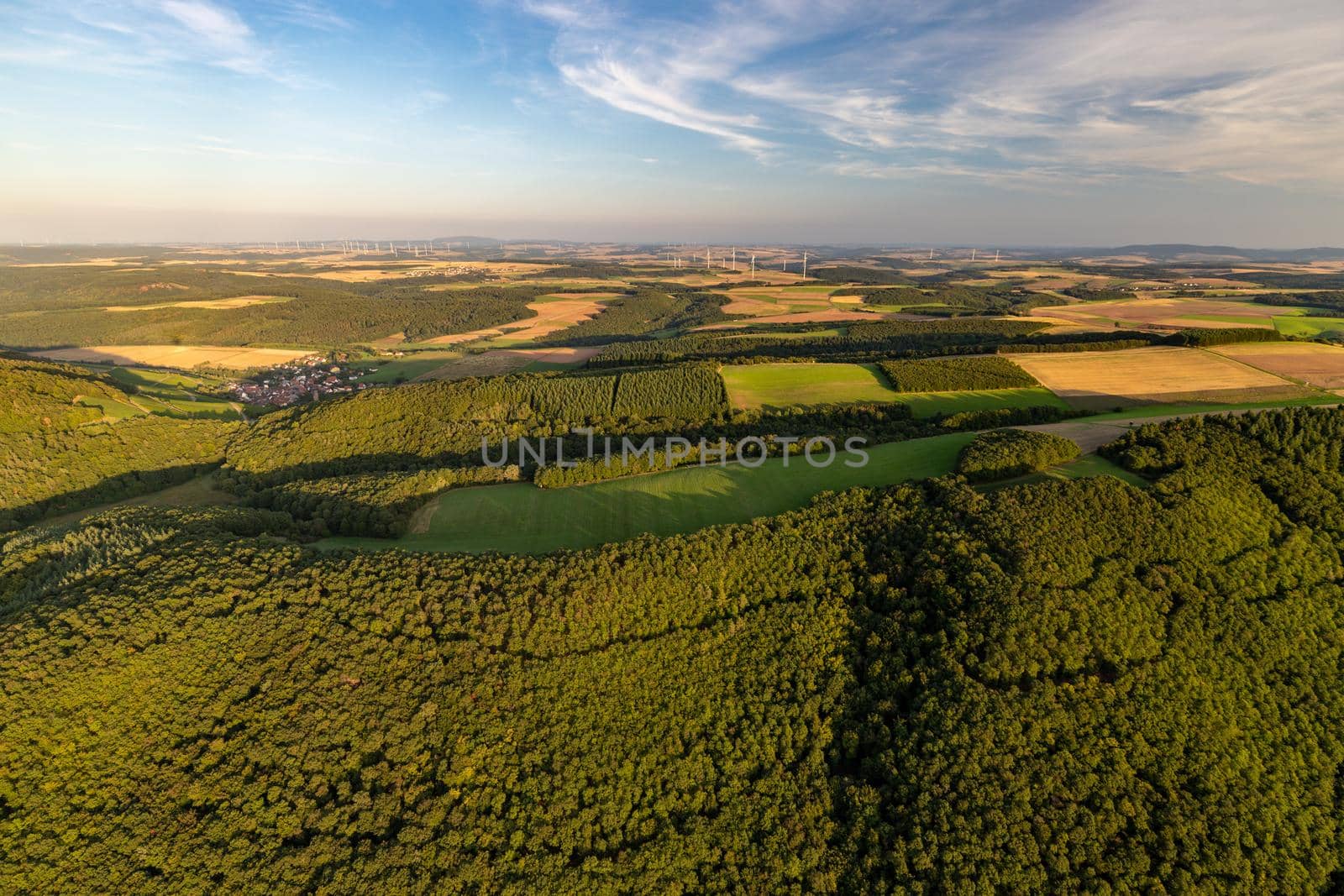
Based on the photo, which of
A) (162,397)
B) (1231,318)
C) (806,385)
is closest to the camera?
(806,385)

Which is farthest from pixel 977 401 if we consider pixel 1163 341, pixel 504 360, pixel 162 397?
pixel 162 397

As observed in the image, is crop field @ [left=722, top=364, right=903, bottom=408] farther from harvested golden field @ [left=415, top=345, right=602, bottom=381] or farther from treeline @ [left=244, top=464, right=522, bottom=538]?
harvested golden field @ [left=415, top=345, right=602, bottom=381]

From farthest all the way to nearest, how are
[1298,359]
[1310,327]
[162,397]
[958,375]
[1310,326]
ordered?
[1310,326], [1310,327], [162,397], [958,375], [1298,359]

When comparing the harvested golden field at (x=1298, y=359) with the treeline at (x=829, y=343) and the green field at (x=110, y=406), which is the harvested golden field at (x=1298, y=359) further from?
the green field at (x=110, y=406)

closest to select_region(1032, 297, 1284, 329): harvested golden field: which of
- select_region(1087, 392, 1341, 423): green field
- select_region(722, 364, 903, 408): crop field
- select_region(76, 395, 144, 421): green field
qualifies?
select_region(1087, 392, 1341, 423): green field

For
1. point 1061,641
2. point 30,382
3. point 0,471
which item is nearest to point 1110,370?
point 1061,641

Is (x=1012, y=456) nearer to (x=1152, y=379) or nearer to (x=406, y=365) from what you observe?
(x=1152, y=379)

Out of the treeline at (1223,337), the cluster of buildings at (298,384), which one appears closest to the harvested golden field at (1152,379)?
the treeline at (1223,337)
